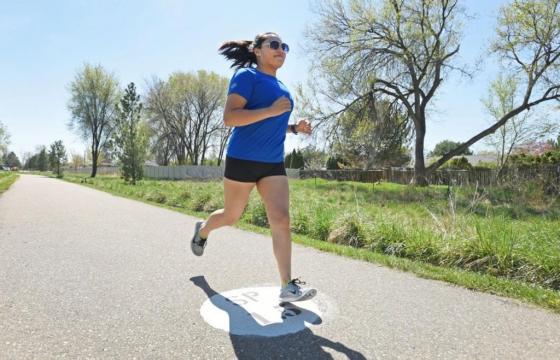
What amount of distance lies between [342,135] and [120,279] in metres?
22.9

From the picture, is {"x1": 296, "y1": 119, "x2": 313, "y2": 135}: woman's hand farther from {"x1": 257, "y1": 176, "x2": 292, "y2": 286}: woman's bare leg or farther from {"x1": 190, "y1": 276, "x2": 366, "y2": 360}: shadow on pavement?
{"x1": 190, "y1": 276, "x2": 366, "y2": 360}: shadow on pavement

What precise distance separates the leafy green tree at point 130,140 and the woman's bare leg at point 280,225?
29.6 meters

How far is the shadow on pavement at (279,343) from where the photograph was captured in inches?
95.4

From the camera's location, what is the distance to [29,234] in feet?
22.9

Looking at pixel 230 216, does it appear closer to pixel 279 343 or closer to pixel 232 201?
pixel 232 201

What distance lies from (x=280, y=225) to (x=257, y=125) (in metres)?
0.83

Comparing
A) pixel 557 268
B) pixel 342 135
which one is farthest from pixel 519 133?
pixel 557 268

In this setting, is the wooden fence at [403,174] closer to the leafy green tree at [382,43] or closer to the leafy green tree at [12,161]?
the leafy green tree at [382,43]

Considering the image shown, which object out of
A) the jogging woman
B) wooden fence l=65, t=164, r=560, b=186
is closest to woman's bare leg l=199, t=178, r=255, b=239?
the jogging woman

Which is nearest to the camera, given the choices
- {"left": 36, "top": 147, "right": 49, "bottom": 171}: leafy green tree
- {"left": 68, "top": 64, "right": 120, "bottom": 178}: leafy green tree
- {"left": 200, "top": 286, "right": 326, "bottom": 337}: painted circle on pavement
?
{"left": 200, "top": 286, "right": 326, "bottom": 337}: painted circle on pavement

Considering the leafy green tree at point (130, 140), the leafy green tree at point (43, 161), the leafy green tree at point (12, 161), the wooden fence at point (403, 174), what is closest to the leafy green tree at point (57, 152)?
the wooden fence at point (403, 174)

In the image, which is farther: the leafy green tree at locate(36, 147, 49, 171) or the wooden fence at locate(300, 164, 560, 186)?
the leafy green tree at locate(36, 147, 49, 171)

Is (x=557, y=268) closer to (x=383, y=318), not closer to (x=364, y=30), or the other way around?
(x=383, y=318)

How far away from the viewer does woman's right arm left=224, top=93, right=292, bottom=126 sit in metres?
3.19
